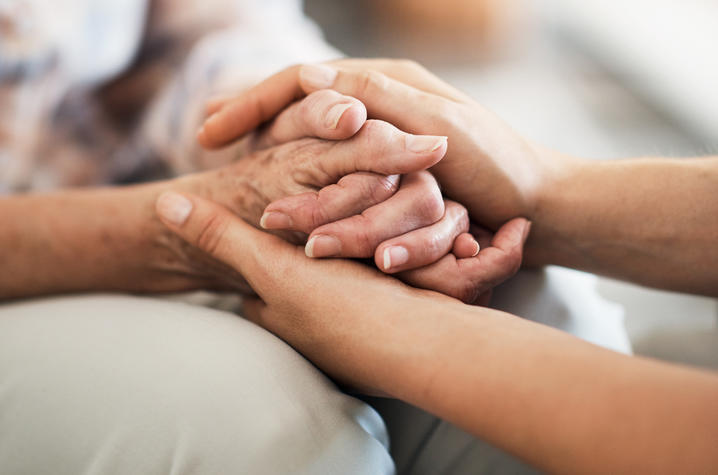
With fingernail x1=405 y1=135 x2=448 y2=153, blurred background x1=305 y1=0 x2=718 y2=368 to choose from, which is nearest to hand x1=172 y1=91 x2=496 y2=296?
fingernail x1=405 y1=135 x2=448 y2=153

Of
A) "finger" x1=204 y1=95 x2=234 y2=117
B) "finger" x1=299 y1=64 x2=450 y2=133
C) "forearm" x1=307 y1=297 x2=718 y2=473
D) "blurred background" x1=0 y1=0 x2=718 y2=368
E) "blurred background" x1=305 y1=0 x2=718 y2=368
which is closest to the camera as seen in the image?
"forearm" x1=307 y1=297 x2=718 y2=473

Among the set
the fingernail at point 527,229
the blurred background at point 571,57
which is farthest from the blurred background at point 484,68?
the fingernail at point 527,229

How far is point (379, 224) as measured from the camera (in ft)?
2.16

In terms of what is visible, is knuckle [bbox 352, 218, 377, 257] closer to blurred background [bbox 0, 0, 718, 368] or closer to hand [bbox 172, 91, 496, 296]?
hand [bbox 172, 91, 496, 296]

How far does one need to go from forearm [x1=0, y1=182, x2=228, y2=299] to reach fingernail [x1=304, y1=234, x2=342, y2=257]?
249mm

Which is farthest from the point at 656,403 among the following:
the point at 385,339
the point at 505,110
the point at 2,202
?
the point at 505,110

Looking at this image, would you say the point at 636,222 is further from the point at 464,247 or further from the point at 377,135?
the point at 377,135

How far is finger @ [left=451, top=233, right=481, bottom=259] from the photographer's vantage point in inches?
26.9

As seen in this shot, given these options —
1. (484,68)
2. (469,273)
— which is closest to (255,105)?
(469,273)

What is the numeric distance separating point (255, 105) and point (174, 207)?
0.60ft

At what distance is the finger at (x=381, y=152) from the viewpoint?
2.14ft

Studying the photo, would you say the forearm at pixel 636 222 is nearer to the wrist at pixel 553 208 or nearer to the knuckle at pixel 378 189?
the wrist at pixel 553 208

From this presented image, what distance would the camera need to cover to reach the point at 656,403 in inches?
16.9

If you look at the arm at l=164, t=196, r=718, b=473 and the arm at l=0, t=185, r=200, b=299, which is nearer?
the arm at l=164, t=196, r=718, b=473
